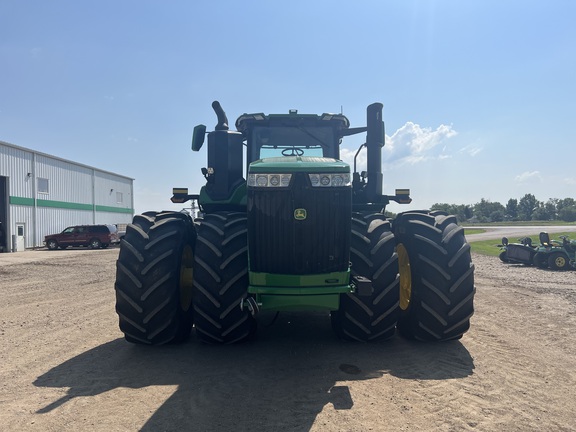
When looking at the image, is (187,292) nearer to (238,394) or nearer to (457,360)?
(238,394)

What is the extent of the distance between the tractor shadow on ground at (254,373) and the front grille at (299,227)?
1063 mm

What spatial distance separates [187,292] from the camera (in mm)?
5414

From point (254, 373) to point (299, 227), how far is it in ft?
5.09

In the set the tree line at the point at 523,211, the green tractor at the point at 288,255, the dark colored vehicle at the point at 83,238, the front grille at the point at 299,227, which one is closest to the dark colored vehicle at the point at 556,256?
the green tractor at the point at 288,255

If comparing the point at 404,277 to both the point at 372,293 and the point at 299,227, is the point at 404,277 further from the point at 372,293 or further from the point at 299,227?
the point at 299,227

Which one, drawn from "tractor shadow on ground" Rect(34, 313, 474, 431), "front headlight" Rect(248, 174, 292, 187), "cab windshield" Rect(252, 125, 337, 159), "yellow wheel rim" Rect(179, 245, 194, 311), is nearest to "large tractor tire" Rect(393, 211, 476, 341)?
"tractor shadow on ground" Rect(34, 313, 474, 431)

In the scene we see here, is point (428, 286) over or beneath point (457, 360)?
over

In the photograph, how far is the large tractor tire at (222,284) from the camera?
173 inches

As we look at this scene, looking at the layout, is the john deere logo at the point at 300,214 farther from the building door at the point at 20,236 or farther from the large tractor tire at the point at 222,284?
the building door at the point at 20,236

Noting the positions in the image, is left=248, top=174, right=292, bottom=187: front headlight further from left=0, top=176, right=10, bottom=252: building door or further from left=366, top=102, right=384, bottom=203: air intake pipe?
left=0, top=176, right=10, bottom=252: building door

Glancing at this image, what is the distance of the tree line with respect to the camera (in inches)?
4961

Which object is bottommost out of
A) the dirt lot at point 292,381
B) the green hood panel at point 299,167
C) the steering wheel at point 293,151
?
the dirt lot at point 292,381

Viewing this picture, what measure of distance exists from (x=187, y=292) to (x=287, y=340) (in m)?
1.47

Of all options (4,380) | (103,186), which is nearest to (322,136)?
(4,380)
